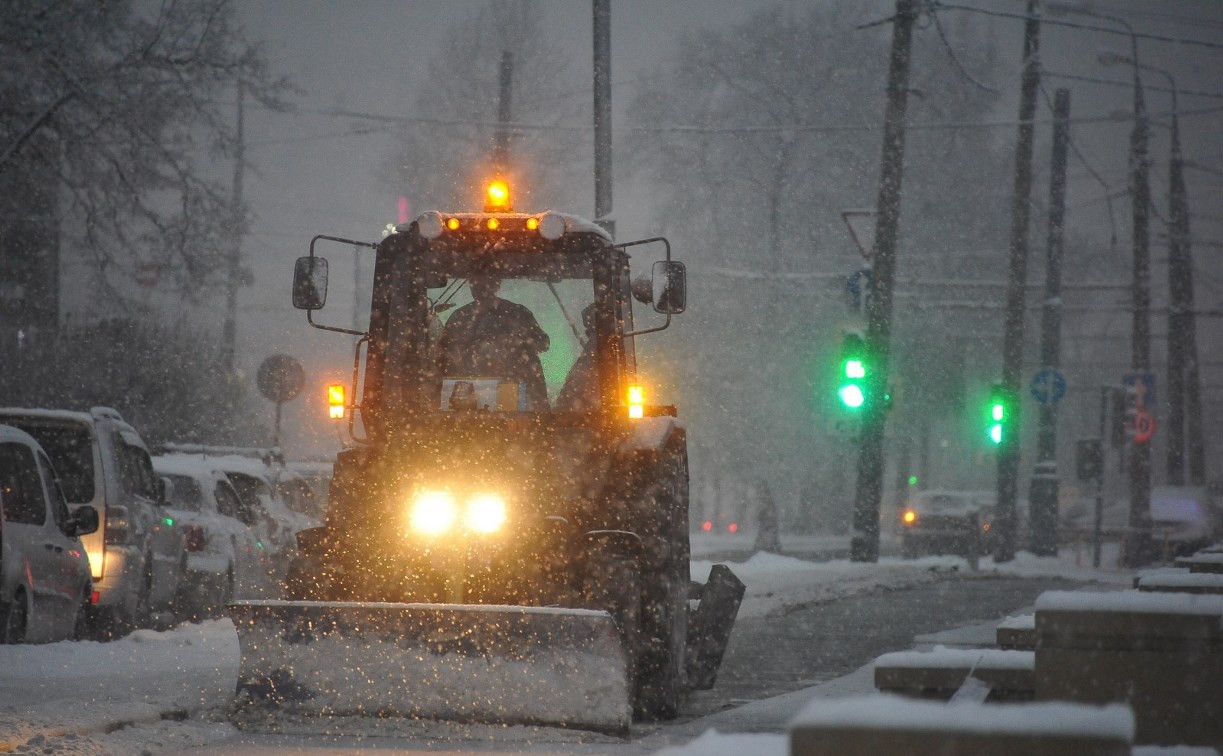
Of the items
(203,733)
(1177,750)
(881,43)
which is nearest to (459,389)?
(203,733)

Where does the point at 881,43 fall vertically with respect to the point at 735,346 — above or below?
above

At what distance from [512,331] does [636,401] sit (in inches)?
32.5

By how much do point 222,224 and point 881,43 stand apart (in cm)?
2884

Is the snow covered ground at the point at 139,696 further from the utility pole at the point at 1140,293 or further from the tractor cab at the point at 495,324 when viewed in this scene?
the utility pole at the point at 1140,293

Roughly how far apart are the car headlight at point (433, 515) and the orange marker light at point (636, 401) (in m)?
1.28

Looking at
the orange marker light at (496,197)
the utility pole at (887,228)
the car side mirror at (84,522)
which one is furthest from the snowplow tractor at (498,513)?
the utility pole at (887,228)

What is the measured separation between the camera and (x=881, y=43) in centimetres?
4416

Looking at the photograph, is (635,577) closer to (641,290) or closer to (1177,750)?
(641,290)

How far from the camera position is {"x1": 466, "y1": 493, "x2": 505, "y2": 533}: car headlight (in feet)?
27.7

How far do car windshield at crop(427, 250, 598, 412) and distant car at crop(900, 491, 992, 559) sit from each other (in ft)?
89.3

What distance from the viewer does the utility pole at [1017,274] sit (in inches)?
1224

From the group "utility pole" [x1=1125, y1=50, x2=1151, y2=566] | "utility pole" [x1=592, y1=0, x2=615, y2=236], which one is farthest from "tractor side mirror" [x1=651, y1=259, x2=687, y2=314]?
"utility pole" [x1=1125, y1=50, x2=1151, y2=566]

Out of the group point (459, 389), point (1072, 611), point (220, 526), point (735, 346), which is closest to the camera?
point (1072, 611)

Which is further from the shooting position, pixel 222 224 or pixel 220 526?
pixel 222 224
